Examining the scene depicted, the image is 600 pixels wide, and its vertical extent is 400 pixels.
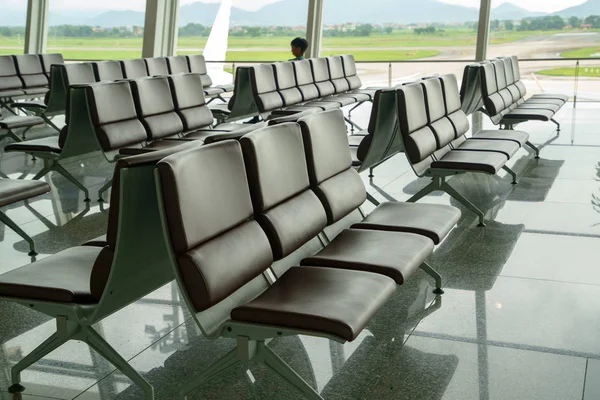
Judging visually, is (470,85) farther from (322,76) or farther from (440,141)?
(440,141)

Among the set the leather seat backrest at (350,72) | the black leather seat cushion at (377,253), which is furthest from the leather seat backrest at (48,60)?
the black leather seat cushion at (377,253)

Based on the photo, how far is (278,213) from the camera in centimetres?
261

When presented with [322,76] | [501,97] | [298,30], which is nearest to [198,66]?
[322,76]

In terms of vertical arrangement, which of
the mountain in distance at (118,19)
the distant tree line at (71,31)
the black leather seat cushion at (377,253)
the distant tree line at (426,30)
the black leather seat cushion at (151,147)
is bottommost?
the black leather seat cushion at (151,147)

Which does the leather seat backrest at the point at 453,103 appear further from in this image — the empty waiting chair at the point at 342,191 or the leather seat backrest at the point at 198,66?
the leather seat backrest at the point at 198,66

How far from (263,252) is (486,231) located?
7.70 feet

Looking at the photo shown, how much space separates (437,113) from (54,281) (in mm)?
3054

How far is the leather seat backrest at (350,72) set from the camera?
29.8 feet

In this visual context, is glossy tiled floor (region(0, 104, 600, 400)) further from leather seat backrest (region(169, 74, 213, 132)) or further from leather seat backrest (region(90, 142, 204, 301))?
leather seat backrest (region(169, 74, 213, 132))

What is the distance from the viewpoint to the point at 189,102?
581 centimetres

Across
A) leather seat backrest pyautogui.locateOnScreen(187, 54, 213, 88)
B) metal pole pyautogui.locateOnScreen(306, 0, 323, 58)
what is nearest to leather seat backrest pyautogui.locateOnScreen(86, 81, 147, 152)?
leather seat backrest pyautogui.locateOnScreen(187, 54, 213, 88)

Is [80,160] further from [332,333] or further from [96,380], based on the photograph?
[332,333]

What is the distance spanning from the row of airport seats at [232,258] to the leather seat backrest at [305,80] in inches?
191

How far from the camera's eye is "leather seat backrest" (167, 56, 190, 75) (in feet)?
27.9
